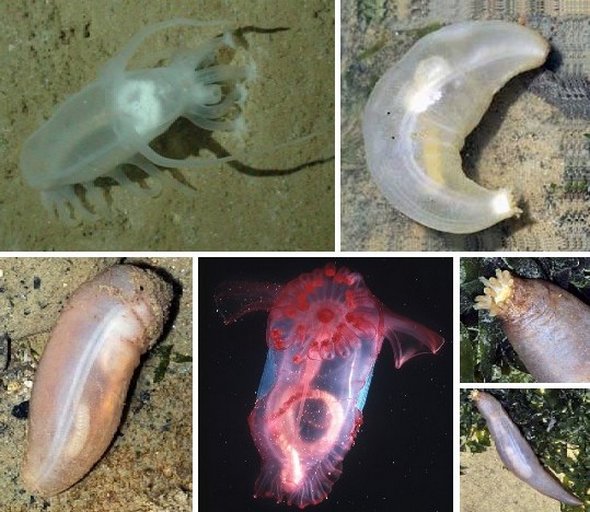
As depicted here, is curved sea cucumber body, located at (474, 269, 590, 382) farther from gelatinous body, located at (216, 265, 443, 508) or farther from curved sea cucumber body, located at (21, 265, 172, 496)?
curved sea cucumber body, located at (21, 265, 172, 496)

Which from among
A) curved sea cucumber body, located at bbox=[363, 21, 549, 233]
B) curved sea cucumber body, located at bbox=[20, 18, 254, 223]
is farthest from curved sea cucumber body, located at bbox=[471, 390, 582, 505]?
curved sea cucumber body, located at bbox=[20, 18, 254, 223]

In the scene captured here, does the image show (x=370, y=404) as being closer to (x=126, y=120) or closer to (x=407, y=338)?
(x=407, y=338)

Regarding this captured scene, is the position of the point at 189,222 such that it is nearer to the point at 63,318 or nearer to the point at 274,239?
the point at 274,239

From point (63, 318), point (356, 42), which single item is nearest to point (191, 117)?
point (356, 42)

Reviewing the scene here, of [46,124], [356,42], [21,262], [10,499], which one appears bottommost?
[10,499]

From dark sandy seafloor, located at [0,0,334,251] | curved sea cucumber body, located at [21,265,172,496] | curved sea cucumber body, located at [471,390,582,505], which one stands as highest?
dark sandy seafloor, located at [0,0,334,251]

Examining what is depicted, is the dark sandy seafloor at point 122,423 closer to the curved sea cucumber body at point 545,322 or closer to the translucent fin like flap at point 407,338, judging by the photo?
the translucent fin like flap at point 407,338
